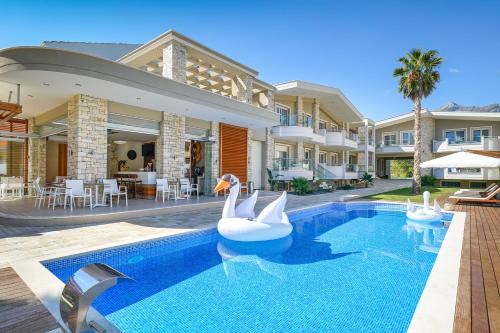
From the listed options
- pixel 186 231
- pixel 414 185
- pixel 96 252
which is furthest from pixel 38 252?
pixel 414 185

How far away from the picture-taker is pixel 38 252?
5.07m

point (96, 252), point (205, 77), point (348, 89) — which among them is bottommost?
point (96, 252)

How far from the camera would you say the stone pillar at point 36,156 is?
13914mm

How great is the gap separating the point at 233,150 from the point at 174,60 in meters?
5.91

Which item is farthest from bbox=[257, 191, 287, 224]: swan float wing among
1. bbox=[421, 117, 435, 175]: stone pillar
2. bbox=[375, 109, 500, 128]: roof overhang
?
bbox=[421, 117, 435, 175]: stone pillar

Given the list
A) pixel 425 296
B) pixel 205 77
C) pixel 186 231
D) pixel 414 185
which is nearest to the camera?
pixel 425 296

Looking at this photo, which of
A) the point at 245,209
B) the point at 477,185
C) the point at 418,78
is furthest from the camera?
the point at 477,185

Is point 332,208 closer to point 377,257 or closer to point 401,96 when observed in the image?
point 377,257

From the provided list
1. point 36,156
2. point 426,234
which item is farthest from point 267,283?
point 36,156

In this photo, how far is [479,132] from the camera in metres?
30.2

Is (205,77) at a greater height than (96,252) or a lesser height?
greater

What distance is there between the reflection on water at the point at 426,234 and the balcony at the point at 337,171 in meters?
12.1

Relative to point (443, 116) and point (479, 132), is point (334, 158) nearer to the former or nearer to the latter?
point (443, 116)

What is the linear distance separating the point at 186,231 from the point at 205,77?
13378mm
